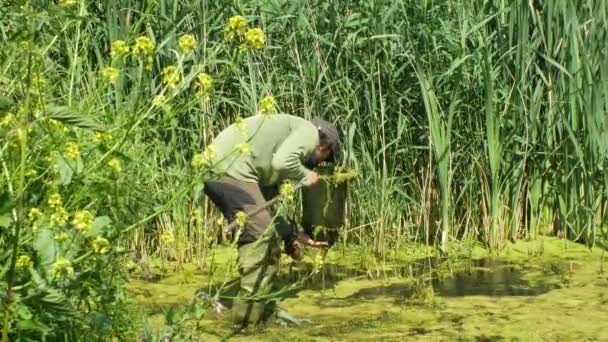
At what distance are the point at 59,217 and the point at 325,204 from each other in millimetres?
3489

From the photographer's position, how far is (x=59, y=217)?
402 centimetres

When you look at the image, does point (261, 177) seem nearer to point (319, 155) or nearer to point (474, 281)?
point (319, 155)

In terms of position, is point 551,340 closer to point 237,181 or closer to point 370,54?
point 237,181

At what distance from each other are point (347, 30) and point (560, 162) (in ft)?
5.13

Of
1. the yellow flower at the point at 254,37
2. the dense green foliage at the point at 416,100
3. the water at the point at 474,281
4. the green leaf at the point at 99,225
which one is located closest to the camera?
the green leaf at the point at 99,225

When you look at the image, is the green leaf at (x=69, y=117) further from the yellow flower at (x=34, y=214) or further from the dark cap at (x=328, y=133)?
the dark cap at (x=328, y=133)

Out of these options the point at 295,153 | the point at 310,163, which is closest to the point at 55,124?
the point at 295,153

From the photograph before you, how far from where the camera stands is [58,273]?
3.82 metres

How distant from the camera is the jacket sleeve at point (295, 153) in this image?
22.1 feet

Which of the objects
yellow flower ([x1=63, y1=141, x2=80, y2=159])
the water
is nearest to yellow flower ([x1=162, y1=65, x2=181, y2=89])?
yellow flower ([x1=63, y1=141, x2=80, y2=159])

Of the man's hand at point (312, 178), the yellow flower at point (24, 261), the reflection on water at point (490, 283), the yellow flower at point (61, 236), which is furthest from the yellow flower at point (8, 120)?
the reflection on water at point (490, 283)

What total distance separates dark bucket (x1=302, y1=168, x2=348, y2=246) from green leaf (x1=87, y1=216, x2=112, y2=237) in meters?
2.79

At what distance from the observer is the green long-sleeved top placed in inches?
267

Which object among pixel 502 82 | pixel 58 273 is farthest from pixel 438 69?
pixel 58 273
